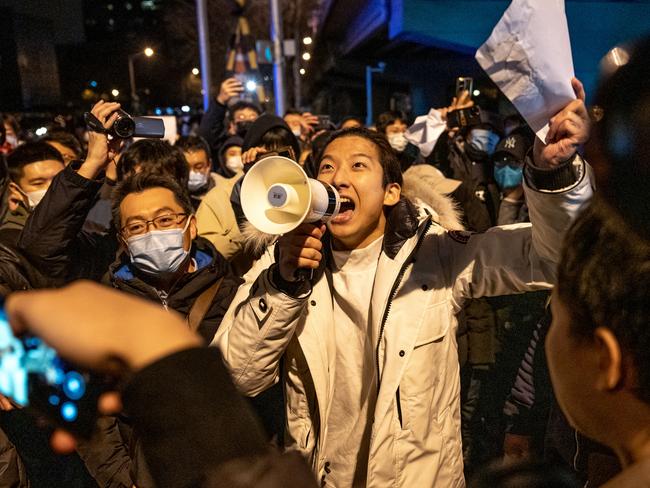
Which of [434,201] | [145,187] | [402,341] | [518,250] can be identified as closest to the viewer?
[518,250]

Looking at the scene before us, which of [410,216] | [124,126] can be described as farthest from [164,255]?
[410,216]

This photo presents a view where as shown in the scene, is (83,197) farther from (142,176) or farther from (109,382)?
(109,382)

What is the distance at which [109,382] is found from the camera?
841 mm

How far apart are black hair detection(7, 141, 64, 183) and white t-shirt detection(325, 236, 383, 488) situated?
2.67 m

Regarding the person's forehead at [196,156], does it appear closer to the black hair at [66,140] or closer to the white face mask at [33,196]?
the black hair at [66,140]

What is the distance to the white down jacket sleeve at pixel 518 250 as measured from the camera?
164cm

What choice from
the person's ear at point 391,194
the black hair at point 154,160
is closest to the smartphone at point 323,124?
the black hair at point 154,160

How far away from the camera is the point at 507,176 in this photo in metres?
6.00

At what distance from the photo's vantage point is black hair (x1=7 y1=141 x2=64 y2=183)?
401 cm

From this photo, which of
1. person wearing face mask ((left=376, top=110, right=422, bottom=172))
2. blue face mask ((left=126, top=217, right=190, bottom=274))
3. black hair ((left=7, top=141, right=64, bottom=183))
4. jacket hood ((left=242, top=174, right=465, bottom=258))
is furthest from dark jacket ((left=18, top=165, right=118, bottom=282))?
person wearing face mask ((left=376, top=110, right=422, bottom=172))

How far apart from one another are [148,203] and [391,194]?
4.17ft

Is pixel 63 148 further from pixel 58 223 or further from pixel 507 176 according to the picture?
pixel 507 176

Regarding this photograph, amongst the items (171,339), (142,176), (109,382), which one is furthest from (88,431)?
(142,176)

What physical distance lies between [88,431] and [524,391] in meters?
2.60
